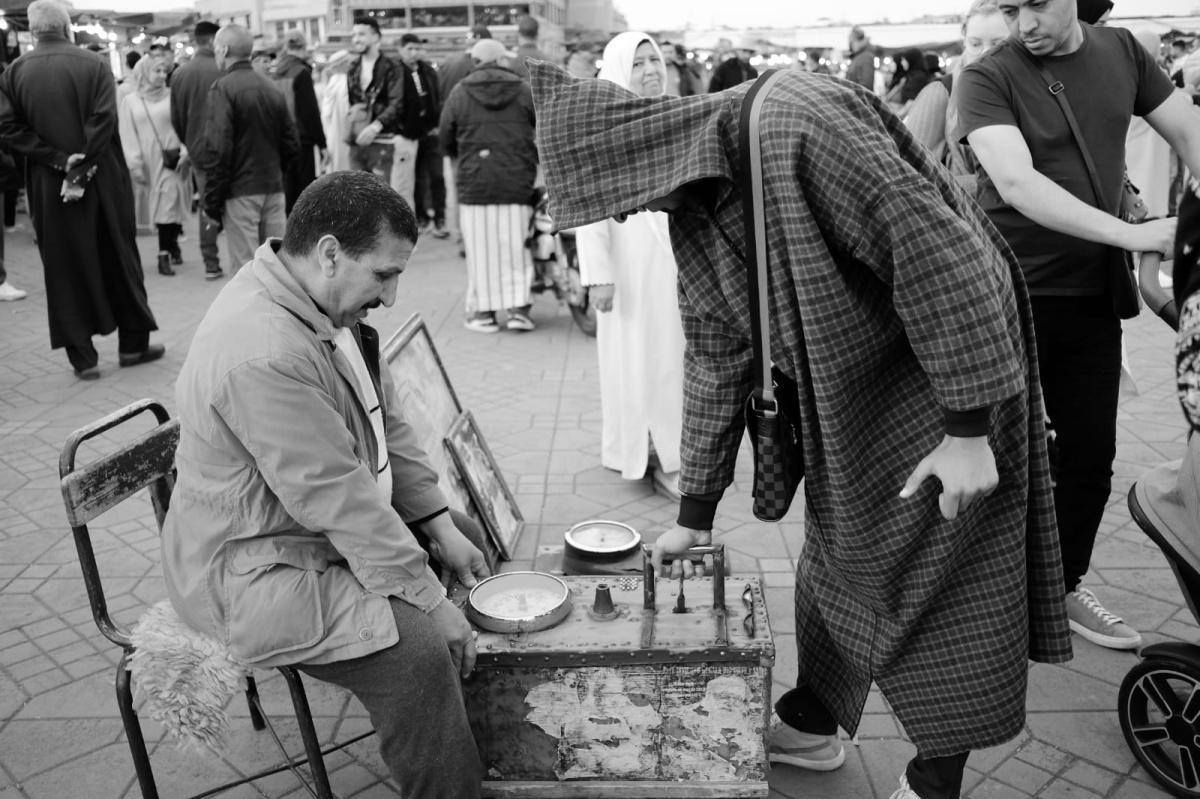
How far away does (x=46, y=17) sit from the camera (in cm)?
609

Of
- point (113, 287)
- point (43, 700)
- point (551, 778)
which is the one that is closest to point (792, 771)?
point (551, 778)

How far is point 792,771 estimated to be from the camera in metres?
2.77

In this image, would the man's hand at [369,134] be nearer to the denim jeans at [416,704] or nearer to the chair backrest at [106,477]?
the chair backrest at [106,477]

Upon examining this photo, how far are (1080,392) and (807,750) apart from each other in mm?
1321

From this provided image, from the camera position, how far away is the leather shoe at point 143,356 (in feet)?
21.7

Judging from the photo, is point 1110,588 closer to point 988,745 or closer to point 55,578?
point 988,745

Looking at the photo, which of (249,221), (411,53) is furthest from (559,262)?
(411,53)

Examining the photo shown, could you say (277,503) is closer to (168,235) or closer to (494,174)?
(494,174)

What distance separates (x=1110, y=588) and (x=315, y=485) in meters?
2.94

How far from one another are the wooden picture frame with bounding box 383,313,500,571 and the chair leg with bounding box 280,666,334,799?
3.90ft

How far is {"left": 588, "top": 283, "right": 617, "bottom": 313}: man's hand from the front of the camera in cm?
434

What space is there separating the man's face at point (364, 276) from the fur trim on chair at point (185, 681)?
81 cm

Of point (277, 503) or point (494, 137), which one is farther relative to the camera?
point (494, 137)

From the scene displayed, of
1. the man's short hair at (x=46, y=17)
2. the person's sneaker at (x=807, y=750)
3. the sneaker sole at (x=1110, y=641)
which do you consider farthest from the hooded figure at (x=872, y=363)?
the man's short hair at (x=46, y=17)
